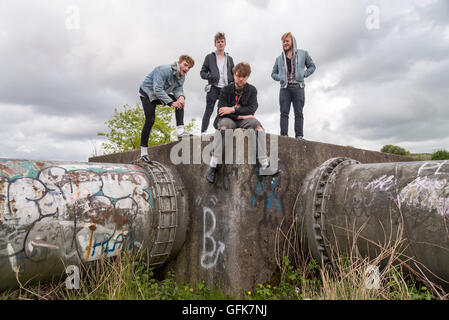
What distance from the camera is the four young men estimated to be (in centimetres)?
457

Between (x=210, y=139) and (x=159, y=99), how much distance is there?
1157 millimetres

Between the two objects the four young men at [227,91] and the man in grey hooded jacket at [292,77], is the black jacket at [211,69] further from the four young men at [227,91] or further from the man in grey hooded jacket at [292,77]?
the man in grey hooded jacket at [292,77]

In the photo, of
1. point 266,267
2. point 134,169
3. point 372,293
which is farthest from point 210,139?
point 372,293

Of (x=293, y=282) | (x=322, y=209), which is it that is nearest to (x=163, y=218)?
(x=293, y=282)

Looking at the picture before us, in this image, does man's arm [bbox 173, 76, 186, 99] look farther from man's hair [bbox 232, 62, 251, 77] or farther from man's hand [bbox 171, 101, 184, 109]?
man's hair [bbox 232, 62, 251, 77]

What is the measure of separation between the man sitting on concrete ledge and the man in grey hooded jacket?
4.27 ft

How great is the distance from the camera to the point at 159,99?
531 centimetres

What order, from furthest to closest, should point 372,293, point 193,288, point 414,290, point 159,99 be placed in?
point 159,99
point 193,288
point 414,290
point 372,293

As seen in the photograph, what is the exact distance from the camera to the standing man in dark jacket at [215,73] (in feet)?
19.6

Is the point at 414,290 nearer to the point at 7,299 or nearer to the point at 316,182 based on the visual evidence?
the point at 316,182

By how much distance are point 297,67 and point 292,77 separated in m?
0.19

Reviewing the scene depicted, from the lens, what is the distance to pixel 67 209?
3.98m
